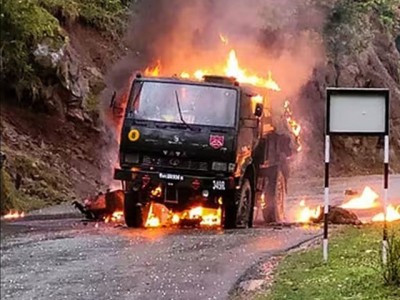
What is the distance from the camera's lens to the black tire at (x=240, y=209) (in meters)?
13.9

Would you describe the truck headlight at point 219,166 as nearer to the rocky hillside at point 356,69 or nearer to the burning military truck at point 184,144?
the burning military truck at point 184,144

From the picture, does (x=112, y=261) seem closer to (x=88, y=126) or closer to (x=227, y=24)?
(x=88, y=126)

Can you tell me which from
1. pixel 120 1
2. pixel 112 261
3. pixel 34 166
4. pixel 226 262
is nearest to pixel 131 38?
pixel 120 1

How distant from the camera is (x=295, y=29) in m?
27.5

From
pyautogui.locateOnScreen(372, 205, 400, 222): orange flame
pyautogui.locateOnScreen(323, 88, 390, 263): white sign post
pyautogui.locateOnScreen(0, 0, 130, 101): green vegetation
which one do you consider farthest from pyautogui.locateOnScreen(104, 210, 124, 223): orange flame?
pyautogui.locateOnScreen(0, 0, 130, 101): green vegetation

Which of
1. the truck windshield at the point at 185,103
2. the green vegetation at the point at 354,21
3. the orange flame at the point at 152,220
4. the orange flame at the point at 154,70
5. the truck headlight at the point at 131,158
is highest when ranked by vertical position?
the green vegetation at the point at 354,21

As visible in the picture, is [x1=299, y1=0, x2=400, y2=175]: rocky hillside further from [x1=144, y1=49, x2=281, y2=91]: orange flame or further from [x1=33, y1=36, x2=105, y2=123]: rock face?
[x1=33, y1=36, x2=105, y2=123]: rock face

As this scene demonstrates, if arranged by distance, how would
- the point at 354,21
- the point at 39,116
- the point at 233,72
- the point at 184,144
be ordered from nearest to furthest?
the point at 39,116 < the point at 184,144 < the point at 233,72 < the point at 354,21

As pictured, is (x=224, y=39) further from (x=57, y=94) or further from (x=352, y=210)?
(x=57, y=94)

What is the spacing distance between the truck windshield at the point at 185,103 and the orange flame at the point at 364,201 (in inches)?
254

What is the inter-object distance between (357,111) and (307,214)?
25.6ft

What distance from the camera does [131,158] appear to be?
13.3 m

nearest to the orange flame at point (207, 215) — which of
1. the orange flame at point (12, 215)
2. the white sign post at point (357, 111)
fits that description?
the white sign post at point (357, 111)

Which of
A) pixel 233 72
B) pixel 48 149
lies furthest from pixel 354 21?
pixel 48 149
